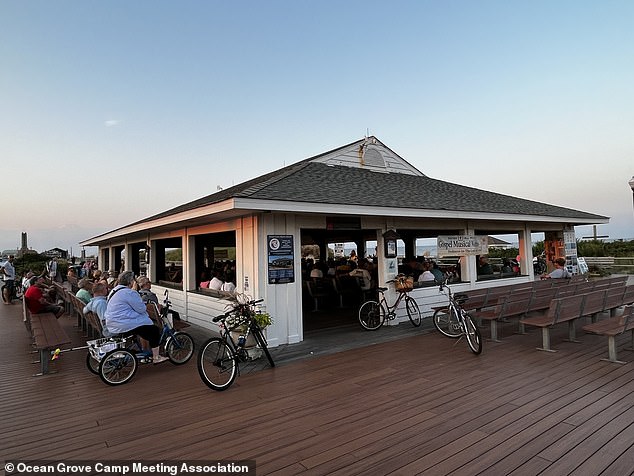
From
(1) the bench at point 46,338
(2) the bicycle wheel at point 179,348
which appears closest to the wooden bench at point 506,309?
(2) the bicycle wheel at point 179,348

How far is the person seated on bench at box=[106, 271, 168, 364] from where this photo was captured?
15.4 feet

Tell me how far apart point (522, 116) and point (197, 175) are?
40.1 ft

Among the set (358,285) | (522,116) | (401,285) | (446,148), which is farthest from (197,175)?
A: (522,116)

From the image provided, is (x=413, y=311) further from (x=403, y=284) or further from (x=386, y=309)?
(x=403, y=284)

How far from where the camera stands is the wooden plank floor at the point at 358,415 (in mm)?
2668

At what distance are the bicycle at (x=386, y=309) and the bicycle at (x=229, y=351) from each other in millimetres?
2526

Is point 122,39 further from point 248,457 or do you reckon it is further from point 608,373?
point 608,373

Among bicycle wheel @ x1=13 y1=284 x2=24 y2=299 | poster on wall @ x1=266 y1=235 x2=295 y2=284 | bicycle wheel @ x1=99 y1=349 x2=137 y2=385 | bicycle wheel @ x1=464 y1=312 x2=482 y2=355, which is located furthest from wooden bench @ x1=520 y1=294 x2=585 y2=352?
bicycle wheel @ x1=13 y1=284 x2=24 y2=299

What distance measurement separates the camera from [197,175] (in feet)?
49.8

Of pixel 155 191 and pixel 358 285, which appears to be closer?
pixel 358 285

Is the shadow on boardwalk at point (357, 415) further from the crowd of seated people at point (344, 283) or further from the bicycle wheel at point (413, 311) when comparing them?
the crowd of seated people at point (344, 283)

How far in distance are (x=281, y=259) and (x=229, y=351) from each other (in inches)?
83.4

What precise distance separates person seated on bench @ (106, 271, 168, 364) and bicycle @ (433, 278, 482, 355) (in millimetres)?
4412

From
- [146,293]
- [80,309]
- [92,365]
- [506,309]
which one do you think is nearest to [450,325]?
[506,309]
